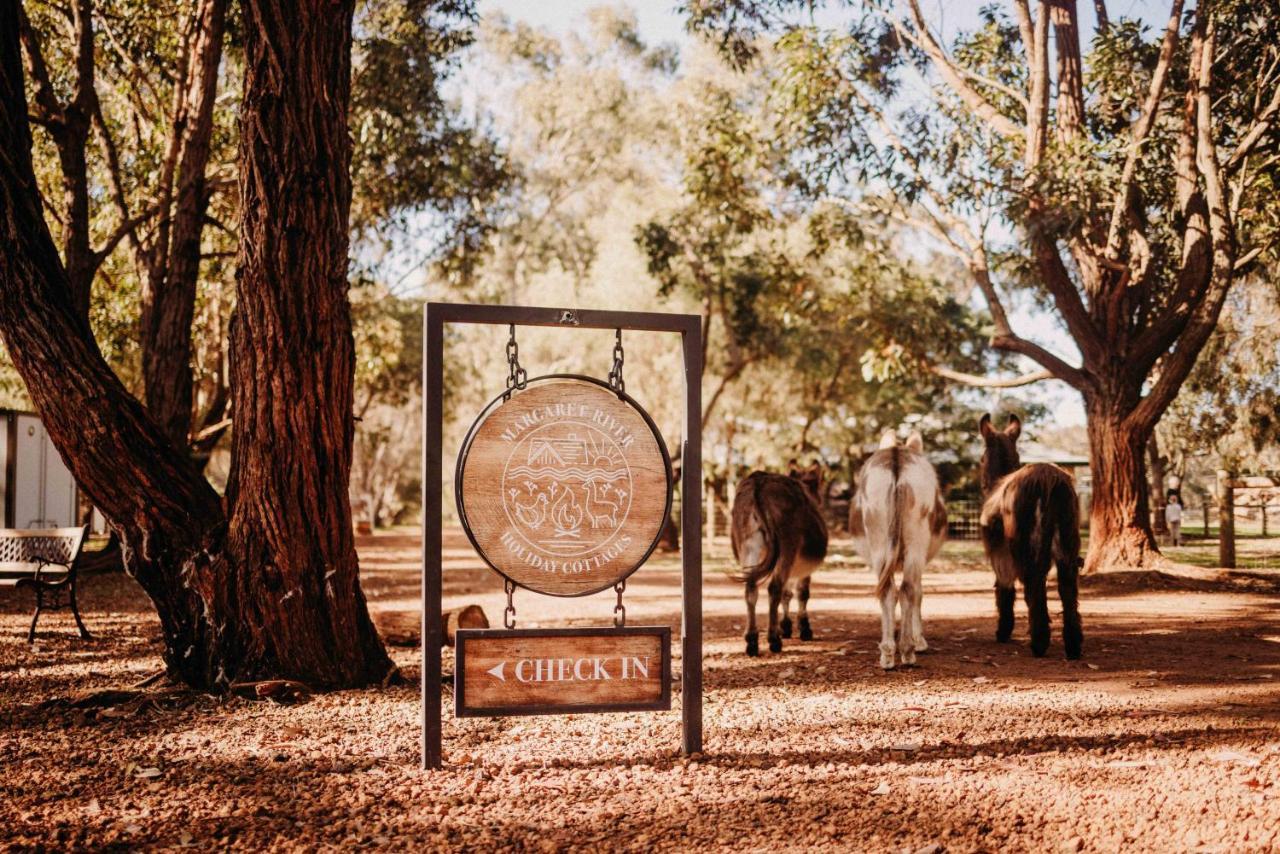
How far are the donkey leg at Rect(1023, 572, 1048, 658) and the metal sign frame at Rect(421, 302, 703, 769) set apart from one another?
395 cm

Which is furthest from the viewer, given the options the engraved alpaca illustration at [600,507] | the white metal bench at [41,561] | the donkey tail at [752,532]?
the white metal bench at [41,561]

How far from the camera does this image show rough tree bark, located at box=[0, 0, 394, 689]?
22.3 feet

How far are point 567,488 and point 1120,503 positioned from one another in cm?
1265

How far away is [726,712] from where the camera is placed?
645 centimetres

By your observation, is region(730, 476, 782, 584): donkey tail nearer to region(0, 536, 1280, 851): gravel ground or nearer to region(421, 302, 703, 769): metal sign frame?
region(0, 536, 1280, 851): gravel ground

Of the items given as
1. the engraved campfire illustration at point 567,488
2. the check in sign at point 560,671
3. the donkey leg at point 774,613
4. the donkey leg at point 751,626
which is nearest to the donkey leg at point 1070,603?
the donkey leg at point 774,613

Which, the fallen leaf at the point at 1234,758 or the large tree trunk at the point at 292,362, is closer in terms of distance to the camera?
the fallen leaf at the point at 1234,758

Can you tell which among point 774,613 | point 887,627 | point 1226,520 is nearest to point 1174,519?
point 1226,520

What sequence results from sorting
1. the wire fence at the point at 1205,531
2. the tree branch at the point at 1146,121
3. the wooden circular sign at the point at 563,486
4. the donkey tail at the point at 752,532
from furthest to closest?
1. the wire fence at the point at 1205,531
2. the tree branch at the point at 1146,121
3. the donkey tail at the point at 752,532
4. the wooden circular sign at the point at 563,486

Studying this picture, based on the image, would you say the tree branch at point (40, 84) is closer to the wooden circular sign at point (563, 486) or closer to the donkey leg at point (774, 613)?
the donkey leg at point (774, 613)

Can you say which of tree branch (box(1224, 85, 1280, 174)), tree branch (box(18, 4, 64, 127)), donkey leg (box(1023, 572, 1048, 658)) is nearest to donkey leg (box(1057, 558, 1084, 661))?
donkey leg (box(1023, 572, 1048, 658))

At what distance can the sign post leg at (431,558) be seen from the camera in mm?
5047

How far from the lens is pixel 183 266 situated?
13625 mm

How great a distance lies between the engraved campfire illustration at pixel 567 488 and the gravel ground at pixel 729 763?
3.72 feet
